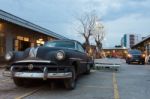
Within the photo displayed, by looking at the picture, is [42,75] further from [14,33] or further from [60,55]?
[14,33]

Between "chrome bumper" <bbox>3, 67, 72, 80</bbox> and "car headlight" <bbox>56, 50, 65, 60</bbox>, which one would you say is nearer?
"chrome bumper" <bbox>3, 67, 72, 80</bbox>

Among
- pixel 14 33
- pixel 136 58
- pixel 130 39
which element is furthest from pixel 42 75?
pixel 130 39

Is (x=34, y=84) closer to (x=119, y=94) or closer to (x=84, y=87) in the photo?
(x=84, y=87)

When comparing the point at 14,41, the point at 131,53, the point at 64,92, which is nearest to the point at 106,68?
the point at 64,92

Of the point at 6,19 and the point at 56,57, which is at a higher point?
the point at 6,19

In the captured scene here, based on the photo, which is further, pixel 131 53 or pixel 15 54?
pixel 131 53

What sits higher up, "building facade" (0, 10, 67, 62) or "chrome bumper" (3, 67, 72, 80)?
"building facade" (0, 10, 67, 62)

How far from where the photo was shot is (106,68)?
1966 centimetres

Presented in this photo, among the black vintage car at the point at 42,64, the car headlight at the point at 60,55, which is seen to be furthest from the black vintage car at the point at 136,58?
the car headlight at the point at 60,55

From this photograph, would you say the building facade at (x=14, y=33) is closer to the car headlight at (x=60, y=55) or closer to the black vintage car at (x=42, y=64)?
the black vintage car at (x=42, y=64)

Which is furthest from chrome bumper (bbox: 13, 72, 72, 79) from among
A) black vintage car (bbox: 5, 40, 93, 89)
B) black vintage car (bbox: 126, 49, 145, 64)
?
black vintage car (bbox: 126, 49, 145, 64)

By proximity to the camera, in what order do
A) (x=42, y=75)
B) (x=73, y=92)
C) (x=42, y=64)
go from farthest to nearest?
(x=73, y=92)
(x=42, y=64)
(x=42, y=75)

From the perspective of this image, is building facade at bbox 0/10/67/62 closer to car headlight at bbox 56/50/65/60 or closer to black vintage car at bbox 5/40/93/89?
black vintage car at bbox 5/40/93/89

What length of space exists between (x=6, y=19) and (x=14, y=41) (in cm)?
698
